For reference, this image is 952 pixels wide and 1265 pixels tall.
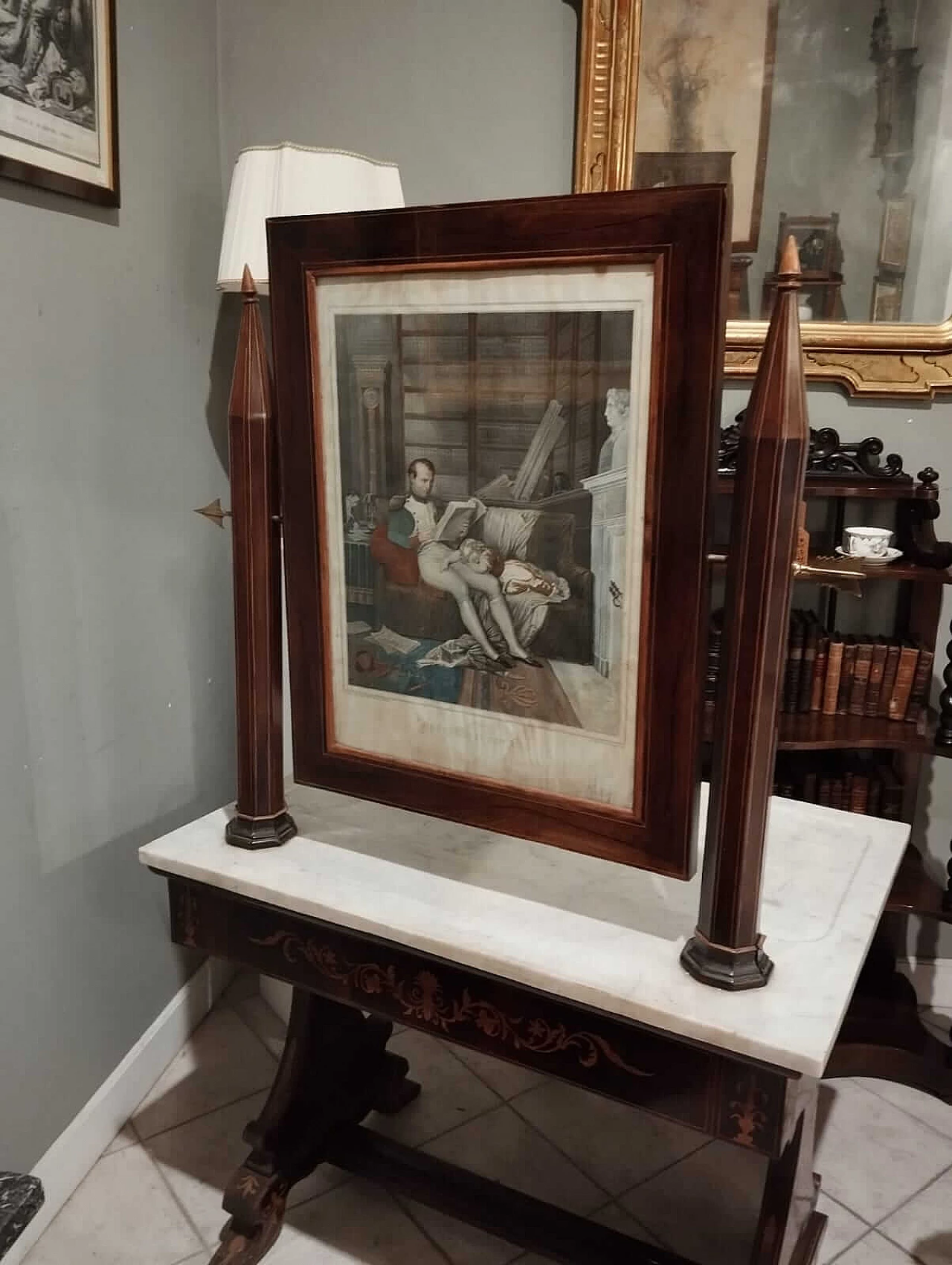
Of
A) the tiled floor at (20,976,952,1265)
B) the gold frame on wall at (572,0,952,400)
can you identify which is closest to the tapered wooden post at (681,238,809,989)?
the tiled floor at (20,976,952,1265)

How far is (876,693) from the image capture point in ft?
6.23

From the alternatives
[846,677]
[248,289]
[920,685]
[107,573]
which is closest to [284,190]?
[248,289]

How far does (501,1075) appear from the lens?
6.35 ft

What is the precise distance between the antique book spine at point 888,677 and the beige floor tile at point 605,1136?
84 cm

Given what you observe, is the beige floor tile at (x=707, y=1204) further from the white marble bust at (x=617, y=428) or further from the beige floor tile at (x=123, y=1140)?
the white marble bust at (x=617, y=428)

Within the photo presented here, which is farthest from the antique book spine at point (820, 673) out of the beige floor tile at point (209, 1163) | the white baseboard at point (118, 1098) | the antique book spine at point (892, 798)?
the white baseboard at point (118, 1098)

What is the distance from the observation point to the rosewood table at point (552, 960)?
94 cm

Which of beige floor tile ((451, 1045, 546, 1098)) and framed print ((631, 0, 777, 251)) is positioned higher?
framed print ((631, 0, 777, 251))

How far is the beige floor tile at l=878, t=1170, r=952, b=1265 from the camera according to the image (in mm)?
1547

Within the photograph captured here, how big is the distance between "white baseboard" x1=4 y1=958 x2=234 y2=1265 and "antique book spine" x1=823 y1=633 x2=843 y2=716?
4.41 feet

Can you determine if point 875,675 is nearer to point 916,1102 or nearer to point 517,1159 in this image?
point 916,1102

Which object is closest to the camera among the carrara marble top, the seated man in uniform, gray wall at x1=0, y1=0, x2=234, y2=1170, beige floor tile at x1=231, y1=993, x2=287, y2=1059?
the carrara marble top

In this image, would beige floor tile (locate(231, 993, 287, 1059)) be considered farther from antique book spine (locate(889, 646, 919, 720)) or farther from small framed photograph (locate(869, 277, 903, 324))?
small framed photograph (locate(869, 277, 903, 324))

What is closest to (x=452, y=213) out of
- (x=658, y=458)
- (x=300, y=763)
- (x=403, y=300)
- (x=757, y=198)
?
(x=403, y=300)
